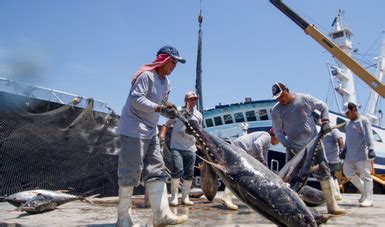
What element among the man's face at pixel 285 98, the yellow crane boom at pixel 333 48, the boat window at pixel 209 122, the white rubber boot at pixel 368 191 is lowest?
the white rubber boot at pixel 368 191

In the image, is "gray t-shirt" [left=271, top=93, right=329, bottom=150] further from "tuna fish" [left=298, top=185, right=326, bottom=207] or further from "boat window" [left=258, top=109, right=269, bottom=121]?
"boat window" [left=258, top=109, right=269, bottom=121]

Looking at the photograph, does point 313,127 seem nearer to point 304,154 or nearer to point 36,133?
point 304,154

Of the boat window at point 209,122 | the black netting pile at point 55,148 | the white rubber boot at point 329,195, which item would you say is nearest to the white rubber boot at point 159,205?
the white rubber boot at point 329,195

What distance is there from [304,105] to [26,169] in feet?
19.3

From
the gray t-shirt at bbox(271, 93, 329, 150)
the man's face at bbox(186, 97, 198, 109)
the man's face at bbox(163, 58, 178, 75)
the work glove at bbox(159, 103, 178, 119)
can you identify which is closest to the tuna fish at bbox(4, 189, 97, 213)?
the man's face at bbox(186, 97, 198, 109)

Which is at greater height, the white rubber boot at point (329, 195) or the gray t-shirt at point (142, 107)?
the gray t-shirt at point (142, 107)

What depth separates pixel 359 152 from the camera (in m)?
6.46

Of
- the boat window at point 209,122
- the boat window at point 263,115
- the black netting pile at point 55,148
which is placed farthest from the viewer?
the boat window at point 209,122

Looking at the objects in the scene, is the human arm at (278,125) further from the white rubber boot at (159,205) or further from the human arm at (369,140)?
the human arm at (369,140)

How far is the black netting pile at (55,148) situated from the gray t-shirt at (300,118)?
16.2 ft

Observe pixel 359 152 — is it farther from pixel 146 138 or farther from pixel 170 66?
pixel 146 138

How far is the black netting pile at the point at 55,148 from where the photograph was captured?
7371 mm

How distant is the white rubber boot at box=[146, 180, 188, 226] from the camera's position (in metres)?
3.65

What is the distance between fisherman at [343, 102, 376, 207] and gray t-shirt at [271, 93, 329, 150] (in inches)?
72.9
